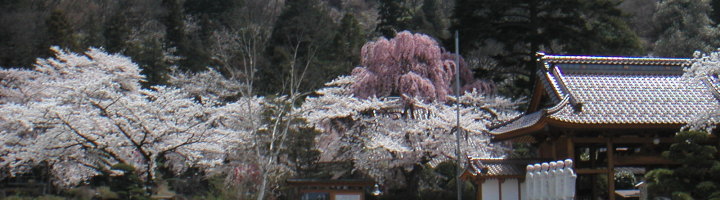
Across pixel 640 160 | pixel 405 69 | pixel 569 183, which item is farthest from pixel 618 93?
pixel 405 69

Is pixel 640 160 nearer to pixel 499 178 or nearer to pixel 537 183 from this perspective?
pixel 499 178

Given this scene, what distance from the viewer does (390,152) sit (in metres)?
25.1

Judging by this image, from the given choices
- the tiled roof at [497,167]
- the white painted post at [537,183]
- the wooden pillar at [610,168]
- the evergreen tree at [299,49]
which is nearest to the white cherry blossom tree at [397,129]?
the evergreen tree at [299,49]

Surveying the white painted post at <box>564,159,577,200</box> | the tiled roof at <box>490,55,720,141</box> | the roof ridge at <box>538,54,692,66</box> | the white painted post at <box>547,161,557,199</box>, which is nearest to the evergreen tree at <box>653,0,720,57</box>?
the roof ridge at <box>538,54,692,66</box>

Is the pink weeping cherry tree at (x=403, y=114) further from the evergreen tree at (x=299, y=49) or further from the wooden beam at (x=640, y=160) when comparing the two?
the wooden beam at (x=640, y=160)

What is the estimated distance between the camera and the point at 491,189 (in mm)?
17984

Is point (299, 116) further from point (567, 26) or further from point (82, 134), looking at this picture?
point (567, 26)

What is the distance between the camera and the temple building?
16938 millimetres

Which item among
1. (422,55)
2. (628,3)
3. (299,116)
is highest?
(628,3)

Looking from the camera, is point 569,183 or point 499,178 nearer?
point 569,183

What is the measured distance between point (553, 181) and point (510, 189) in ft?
14.7

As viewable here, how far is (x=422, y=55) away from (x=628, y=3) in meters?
37.2

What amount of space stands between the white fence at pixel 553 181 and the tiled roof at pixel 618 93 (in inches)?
94.7

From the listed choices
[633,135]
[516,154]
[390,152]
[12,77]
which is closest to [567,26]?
[516,154]
